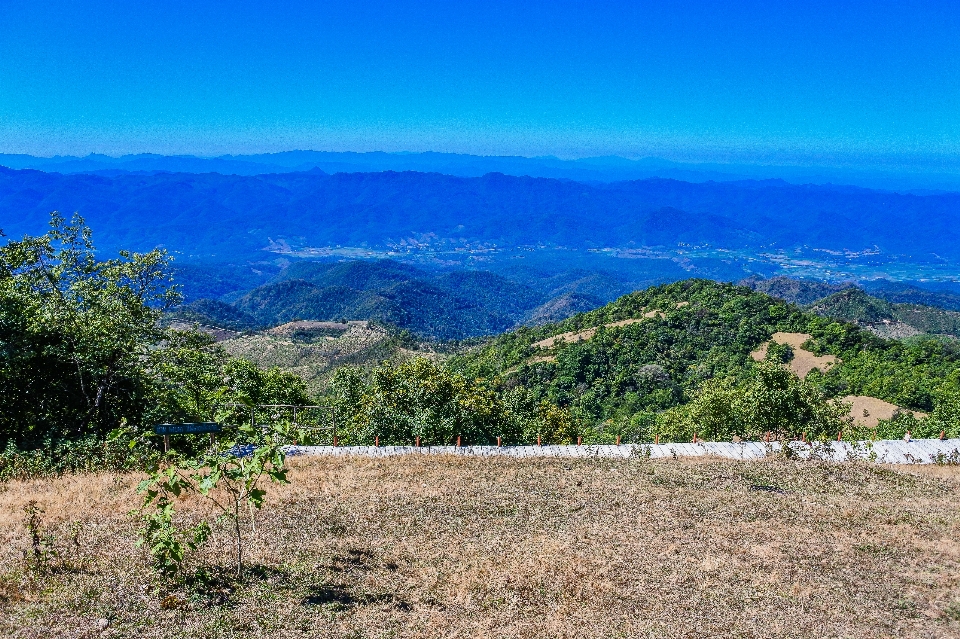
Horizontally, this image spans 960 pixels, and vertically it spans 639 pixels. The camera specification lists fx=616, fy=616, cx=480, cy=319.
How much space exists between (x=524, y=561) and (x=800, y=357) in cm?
5855

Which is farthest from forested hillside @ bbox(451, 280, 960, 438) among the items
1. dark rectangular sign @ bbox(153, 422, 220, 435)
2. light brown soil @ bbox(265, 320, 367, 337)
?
light brown soil @ bbox(265, 320, 367, 337)

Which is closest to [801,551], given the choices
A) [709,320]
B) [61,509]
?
[61,509]

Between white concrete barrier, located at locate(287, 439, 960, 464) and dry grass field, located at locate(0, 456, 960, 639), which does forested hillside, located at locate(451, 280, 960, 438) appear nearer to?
white concrete barrier, located at locate(287, 439, 960, 464)

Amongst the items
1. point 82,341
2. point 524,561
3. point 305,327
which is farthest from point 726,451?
point 305,327

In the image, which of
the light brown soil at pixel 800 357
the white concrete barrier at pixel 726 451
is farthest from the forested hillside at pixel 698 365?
the white concrete barrier at pixel 726 451

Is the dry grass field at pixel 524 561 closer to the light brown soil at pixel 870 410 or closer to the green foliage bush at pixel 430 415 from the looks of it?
the green foliage bush at pixel 430 415

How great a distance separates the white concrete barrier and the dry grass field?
3.73 meters

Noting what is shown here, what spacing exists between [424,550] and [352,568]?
5.70 ft

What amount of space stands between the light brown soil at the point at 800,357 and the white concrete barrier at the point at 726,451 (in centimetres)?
3548

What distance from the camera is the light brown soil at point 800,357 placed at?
59.9m

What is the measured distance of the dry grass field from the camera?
1041 centimetres

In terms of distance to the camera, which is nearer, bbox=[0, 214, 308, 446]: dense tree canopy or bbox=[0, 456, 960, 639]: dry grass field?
bbox=[0, 456, 960, 639]: dry grass field

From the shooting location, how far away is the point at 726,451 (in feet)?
81.0

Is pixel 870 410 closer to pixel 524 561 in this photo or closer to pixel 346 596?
pixel 524 561
